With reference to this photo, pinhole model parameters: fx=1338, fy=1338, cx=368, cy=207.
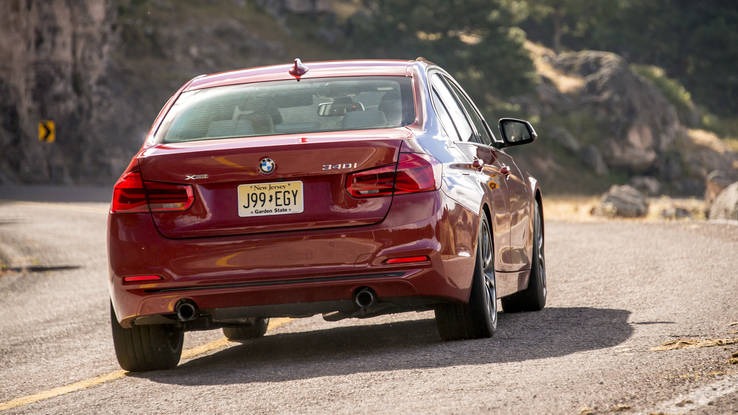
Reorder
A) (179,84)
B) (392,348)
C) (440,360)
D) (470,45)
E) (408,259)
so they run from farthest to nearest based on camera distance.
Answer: (470,45) → (179,84) → (392,348) → (408,259) → (440,360)

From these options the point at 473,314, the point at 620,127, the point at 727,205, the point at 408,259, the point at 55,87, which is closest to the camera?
the point at 408,259

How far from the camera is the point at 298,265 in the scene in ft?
21.7

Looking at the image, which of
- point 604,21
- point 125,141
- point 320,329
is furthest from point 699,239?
point 604,21

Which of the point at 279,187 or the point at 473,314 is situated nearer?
the point at 279,187

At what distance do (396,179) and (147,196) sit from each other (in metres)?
1.27

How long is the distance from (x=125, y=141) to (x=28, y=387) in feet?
178

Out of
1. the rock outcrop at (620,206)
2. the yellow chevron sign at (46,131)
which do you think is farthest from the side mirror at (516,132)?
the yellow chevron sign at (46,131)

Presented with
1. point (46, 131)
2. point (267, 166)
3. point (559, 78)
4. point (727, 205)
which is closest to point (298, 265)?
point (267, 166)

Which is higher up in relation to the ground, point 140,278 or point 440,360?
point 140,278

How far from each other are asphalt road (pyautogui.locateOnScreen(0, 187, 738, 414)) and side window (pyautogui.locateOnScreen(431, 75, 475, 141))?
119 centimetres

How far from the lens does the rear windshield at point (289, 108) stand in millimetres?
7137

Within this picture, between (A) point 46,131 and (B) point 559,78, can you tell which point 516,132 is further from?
(B) point 559,78

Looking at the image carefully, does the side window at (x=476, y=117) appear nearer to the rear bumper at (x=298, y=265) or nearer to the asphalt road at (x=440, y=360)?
the asphalt road at (x=440, y=360)

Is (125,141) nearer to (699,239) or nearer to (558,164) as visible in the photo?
(558,164)
